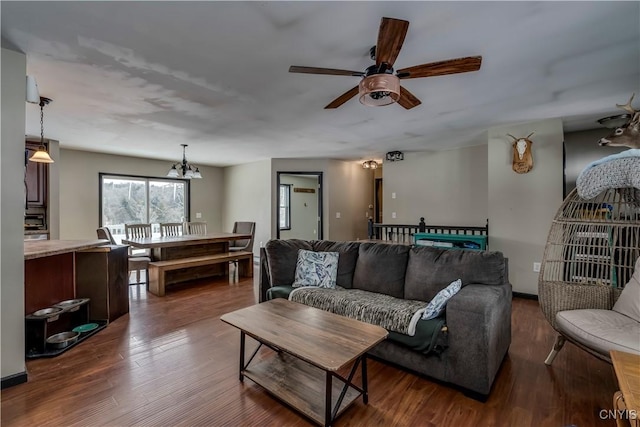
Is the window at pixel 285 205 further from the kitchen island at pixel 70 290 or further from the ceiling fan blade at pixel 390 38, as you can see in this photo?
the ceiling fan blade at pixel 390 38

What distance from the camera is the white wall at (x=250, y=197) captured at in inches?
263

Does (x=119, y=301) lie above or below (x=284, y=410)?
above

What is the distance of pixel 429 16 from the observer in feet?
5.66

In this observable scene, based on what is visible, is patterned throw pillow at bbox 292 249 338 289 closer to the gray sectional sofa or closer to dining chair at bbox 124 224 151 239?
the gray sectional sofa

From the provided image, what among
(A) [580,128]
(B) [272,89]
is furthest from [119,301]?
(A) [580,128]

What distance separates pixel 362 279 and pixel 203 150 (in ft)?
14.1

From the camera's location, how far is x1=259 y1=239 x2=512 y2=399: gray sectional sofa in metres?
1.87

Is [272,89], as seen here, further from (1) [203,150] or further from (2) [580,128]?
(2) [580,128]

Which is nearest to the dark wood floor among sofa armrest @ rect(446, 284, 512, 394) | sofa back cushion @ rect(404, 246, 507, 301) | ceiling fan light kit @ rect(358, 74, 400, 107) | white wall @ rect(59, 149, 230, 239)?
sofa armrest @ rect(446, 284, 512, 394)

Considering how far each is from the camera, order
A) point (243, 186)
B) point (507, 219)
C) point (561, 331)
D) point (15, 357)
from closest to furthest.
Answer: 1. point (15, 357)
2. point (561, 331)
3. point (507, 219)
4. point (243, 186)

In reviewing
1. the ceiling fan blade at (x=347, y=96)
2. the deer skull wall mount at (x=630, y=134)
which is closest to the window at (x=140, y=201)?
the ceiling fan blade at (x=347, y=96)

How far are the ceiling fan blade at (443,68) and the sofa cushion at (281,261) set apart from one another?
2104 millimetres

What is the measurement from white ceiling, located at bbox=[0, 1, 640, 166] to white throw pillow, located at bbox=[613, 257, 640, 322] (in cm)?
167

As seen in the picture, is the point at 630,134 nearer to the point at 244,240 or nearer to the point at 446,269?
the point at 446,269
